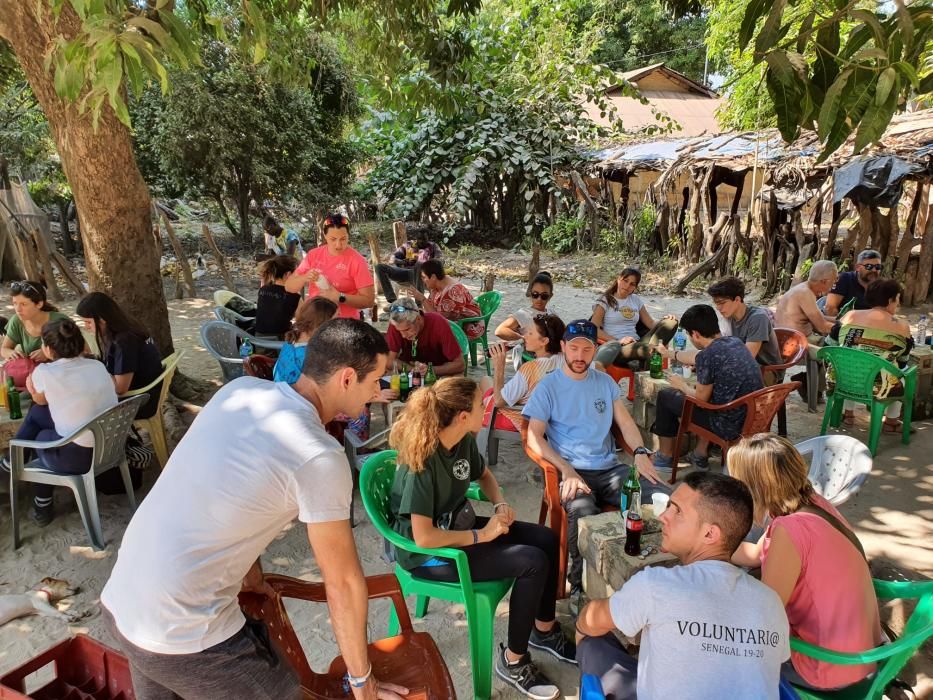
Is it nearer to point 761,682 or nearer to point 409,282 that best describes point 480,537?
point 761,682

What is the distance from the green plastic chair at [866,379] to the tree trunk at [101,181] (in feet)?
18.6

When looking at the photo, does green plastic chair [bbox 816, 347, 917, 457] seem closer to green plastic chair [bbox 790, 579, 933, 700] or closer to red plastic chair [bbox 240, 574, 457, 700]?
green plastic chair [bbox 790, 579, 933, 700]

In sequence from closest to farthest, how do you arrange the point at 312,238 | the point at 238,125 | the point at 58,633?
the point at 58,633
the point at 238,125
the point at 312,238

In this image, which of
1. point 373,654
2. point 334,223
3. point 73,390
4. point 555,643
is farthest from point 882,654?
point 334,223

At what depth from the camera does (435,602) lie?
3.41 metres

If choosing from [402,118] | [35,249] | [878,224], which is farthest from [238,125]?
[878,224]

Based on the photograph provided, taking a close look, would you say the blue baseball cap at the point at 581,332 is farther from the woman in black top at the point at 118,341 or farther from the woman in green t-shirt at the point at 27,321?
the woman in green t-shirt at the point at 27,321

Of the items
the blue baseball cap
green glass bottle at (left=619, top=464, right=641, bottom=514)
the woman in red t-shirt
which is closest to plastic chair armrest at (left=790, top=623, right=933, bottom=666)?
green glass bottle at (left=619, top=464, right=641, bottom=514)

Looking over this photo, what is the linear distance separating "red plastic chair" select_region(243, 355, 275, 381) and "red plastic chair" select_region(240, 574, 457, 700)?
268 cm

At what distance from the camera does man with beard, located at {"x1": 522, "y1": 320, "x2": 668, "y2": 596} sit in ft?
11.2

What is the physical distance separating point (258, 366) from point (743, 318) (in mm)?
3721

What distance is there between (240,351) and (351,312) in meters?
1.04

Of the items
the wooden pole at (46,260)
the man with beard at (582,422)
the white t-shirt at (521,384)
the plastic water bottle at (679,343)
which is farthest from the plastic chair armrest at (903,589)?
the wooden pole at (46,260)

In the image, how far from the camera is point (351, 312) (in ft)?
17.5
